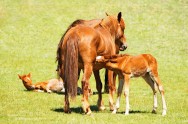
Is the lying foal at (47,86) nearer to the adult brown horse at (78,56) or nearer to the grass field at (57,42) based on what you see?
the grass field at (57,42)

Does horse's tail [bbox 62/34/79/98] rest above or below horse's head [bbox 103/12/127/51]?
below

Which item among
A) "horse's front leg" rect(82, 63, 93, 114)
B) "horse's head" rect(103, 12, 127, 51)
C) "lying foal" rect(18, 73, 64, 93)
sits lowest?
"lying foal" rect(18, 73, 64, 93)

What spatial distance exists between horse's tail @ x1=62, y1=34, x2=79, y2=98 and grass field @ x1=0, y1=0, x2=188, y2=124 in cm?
69

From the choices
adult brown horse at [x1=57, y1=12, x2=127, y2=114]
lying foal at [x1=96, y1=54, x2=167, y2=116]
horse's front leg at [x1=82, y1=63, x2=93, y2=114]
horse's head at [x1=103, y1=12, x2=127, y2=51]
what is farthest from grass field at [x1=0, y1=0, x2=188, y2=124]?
horse's head at [x1=103, y1=12, x2=127, y2=51]

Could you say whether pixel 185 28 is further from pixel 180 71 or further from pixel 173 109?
pixel 173 109

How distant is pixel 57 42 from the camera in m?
30.5

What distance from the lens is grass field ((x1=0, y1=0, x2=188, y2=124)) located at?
1170 centimetres

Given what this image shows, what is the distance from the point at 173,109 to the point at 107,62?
8.93ft

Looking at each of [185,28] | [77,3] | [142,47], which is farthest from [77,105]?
[77,3]

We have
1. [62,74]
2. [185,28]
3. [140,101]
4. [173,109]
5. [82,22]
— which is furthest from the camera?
[185,28]

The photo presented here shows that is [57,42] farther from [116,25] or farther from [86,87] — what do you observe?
[86,87]

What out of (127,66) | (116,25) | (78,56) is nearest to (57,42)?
(116,25)

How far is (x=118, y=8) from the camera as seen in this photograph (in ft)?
123

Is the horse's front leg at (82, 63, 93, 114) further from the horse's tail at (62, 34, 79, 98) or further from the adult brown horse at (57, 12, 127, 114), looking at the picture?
the horse's tail at (62, 34, 79, 98)
